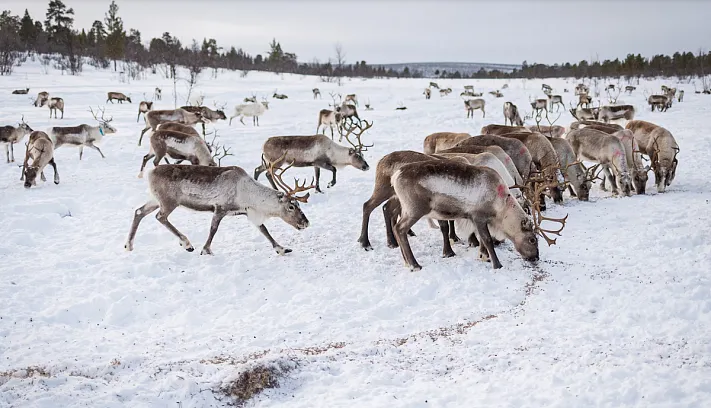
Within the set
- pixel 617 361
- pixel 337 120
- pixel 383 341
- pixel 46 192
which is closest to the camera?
pixel 617 361

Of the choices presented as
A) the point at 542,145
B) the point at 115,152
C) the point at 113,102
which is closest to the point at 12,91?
the point at 113,102

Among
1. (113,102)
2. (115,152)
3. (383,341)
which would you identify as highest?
→ (113,102)

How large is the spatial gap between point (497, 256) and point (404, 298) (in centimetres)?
172

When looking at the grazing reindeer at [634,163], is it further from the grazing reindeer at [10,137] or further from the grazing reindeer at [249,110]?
the grazing reindeer at [249,110]

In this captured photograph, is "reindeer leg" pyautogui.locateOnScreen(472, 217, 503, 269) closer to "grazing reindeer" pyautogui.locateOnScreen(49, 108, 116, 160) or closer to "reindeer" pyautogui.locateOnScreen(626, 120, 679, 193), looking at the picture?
"reindeer" pyautogui.locateOnScreen(626, 120, 679, 193)

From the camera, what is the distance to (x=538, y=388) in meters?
3.53

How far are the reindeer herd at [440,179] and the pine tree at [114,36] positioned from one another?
118ft

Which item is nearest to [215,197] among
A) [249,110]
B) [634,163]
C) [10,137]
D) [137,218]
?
[137,218]

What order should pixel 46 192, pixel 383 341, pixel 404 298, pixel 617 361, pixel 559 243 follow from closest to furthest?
1. pixel 617 361
2. pixel 383 341
3. pixel 404 298
4. pixel 559 243
5. pixel 46 192

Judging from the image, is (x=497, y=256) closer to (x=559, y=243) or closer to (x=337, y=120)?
(x=559, y=243)

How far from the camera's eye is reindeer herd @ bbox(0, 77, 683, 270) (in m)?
6.13

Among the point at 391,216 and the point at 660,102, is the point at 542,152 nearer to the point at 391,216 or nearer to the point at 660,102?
the point at 391,216

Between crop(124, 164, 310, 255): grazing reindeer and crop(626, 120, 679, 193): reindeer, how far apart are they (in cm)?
744

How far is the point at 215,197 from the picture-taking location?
22.7ft
